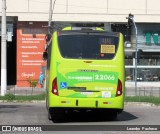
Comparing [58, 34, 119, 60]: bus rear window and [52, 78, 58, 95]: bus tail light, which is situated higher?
[58, 34, 119, 60]: bus rear window

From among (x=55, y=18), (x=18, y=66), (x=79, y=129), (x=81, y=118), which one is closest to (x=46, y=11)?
(x=55, y=18)

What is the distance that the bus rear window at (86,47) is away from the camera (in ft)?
57.5

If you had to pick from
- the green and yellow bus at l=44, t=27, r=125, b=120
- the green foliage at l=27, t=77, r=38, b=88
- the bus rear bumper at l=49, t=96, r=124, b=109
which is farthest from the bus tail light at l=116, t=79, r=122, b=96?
the green foliage at l=27, t=77, r=38, b=88

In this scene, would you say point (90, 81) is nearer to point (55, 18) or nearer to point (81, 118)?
point (81, 118)

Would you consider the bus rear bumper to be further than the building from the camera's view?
No

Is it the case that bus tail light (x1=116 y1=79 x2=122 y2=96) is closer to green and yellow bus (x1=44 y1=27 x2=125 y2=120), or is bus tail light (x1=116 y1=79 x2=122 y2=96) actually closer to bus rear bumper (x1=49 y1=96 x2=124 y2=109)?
green and yellow bus (x1=44 y1=27 x2=125 y2=120)

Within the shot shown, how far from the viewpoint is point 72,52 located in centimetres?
1752

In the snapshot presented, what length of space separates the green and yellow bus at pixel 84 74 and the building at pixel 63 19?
3483 cm

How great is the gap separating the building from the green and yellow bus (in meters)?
34.8

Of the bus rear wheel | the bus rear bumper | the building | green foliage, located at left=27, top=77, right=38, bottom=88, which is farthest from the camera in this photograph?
the building

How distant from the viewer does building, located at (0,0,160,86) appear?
52.4m

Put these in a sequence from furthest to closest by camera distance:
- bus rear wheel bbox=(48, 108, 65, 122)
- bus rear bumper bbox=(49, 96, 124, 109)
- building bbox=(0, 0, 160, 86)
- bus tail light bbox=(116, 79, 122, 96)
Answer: building bbox=(0, 0, 160, 86), bus rear wheel bbox=(48, 108, 65, 122), bus tail light bbox=(116, 79, 122, 96), bus rear bumper bbox=(49, 96, 124, 109)

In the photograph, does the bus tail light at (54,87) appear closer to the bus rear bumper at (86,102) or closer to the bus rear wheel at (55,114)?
the bus rear bumper at (86,102)

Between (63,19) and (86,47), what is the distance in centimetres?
3538
